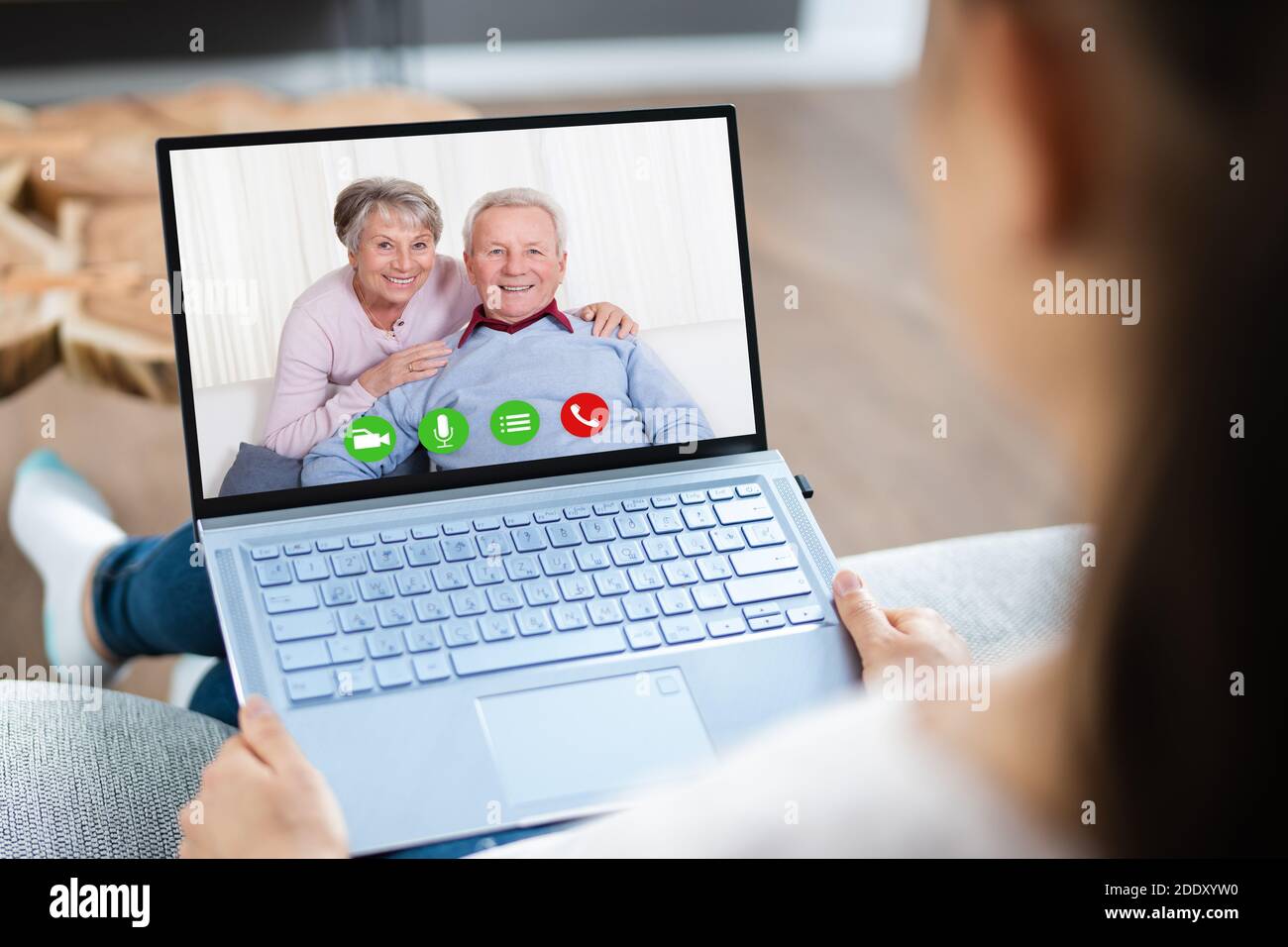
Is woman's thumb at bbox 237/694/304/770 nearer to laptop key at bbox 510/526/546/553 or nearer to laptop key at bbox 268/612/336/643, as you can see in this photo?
laptop key at bbox 268/612/336/643

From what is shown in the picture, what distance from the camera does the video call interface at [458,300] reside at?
2.07ft

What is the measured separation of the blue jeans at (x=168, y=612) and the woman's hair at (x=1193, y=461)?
54 centimetres

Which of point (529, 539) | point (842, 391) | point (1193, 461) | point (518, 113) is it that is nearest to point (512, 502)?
point (529, 539)

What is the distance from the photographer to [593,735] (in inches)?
22.1

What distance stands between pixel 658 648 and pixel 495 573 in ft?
0.34

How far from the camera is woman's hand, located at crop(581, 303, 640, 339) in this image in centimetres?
68

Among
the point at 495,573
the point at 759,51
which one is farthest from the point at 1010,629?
the point at 759,51

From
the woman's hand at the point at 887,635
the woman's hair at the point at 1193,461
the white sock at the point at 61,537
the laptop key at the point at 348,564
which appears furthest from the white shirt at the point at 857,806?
the white sock at the point at 61,537

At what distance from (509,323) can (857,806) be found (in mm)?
372

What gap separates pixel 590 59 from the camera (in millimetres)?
1282

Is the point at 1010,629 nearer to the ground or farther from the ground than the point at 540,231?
nearer to the ground

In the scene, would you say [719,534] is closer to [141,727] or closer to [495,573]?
[495,573]

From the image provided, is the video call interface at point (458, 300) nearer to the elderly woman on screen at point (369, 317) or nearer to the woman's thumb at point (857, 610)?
the elderly woman on screen at point (369, 317)

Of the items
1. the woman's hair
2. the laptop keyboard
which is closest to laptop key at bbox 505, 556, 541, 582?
the laptop keyboard
